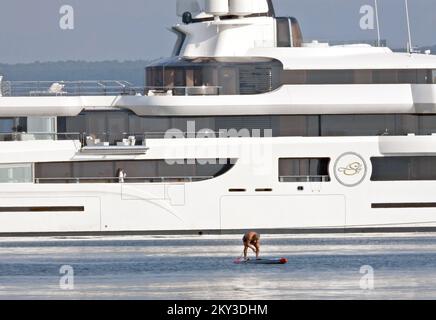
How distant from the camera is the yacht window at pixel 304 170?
35.5m

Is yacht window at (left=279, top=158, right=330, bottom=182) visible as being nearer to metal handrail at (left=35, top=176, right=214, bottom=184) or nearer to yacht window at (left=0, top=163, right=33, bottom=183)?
metal handrail at (left=35, top=176, right=214, bottom=184)

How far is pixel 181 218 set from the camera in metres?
35.3

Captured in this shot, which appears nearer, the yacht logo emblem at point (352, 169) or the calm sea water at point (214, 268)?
the calm sea water at point (214, 268)

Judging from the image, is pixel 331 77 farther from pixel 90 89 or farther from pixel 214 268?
pixel 214 268

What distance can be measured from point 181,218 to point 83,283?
6106 mm

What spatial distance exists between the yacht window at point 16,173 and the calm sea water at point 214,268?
1510 mm

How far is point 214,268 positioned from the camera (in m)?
32.1

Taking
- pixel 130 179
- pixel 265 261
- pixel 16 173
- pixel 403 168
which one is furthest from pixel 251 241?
pixel 16 173

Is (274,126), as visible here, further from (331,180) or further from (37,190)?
(37,190)

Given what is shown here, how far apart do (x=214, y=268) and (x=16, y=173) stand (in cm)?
595

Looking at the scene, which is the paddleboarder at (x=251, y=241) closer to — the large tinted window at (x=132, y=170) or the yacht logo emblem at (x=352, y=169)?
the large tinted window at (x=132, y=170)

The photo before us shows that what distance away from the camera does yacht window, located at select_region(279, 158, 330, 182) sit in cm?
3550

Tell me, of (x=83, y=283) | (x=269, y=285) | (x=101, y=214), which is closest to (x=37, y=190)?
(x=101, y=214)

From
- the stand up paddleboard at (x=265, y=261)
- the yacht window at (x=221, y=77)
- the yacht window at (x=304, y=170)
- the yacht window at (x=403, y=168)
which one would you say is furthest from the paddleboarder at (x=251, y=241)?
the yacht window at (x=221, y=77)
